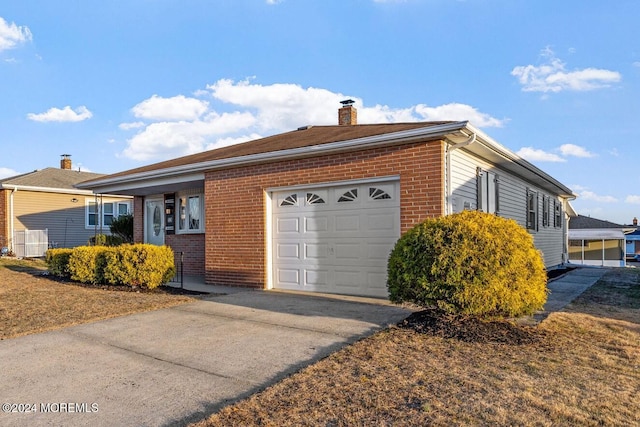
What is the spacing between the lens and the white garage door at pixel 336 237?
8.29m

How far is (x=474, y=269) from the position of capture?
5.41 metres

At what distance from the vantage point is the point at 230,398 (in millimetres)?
3562

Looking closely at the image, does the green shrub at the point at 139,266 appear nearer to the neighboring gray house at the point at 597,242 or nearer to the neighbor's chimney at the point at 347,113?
the neighbor's chimney at the point at 347,113

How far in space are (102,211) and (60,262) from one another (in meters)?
11.8

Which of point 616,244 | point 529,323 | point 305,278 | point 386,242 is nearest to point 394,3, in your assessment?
point 386,242

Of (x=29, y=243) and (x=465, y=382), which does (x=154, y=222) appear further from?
(x=465, y=382)

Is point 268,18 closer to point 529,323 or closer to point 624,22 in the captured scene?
point 624,22

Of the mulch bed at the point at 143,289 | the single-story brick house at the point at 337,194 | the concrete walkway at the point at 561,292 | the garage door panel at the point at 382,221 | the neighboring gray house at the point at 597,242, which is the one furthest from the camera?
the neighboring gray house at the point at 597,242

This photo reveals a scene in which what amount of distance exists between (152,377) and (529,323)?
4.89m

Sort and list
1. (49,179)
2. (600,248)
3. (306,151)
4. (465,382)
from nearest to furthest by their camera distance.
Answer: (465,382)
(306,151)
(49,179)
(600,248)

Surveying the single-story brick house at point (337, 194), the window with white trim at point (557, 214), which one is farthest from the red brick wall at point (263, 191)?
the window with white trim at point (557, 214)

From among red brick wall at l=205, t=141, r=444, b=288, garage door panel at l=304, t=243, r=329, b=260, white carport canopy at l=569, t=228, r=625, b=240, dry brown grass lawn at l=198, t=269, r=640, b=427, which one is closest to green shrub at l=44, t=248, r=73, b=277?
red brick wall at l=205, t=141, r=444, b=288

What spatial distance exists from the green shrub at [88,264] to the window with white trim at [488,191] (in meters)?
8.66

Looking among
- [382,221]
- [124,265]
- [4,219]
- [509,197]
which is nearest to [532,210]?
[509,197]
